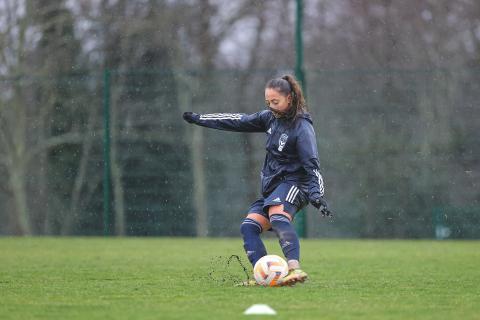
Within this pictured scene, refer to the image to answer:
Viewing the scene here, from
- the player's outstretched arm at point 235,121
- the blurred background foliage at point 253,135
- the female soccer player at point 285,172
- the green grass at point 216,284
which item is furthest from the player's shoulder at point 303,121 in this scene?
the blurred background foliage at point 253,135

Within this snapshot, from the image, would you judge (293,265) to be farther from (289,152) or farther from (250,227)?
(289,152)

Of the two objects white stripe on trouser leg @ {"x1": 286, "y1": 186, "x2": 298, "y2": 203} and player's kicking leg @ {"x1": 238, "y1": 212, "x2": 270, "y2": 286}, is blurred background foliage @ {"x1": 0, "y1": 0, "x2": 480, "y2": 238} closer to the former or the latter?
player's kicking leg @ {"x1": 238, "y1": 212, "x2": 270, "y2": 286}

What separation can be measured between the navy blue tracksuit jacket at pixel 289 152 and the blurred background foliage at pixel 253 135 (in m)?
6.56

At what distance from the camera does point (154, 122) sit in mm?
14336

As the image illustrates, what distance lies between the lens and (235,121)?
24.9 ft

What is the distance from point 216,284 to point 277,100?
1.44 m

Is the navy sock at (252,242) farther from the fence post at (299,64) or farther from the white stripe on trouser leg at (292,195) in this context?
the fence post at (299,64)

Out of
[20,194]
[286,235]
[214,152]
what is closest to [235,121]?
[286,235]

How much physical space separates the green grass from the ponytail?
1.28 m

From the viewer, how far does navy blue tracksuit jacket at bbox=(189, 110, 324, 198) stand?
6.97 m

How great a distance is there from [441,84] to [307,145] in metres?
7.23

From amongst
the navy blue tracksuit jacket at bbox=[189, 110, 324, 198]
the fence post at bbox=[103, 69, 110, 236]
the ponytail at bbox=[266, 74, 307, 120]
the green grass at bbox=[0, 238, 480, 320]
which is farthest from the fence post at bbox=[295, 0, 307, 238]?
the ponytail at bbox=[266, 74, 307, 120]

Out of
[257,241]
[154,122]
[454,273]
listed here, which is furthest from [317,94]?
[257,241]

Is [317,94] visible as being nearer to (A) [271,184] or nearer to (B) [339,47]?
(B) [339,47]
